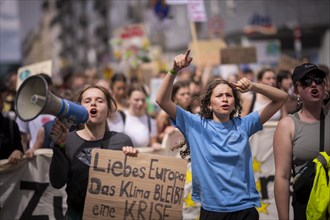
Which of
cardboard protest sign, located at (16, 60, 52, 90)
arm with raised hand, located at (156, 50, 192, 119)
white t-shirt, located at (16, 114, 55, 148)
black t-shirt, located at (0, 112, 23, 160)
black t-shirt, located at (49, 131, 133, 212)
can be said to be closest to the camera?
arm with raised hand, located at (156, 50, 192, 119)

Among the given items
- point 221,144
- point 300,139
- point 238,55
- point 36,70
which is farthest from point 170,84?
point 238,55

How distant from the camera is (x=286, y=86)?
7195 mm

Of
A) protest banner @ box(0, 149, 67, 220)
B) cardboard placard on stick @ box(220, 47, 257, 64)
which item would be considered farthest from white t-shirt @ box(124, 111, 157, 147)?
cardboard placard on stick @ box(220, 47, 257, 64)

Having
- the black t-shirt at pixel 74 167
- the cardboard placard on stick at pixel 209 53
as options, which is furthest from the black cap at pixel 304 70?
the cardboard placard on stick at pixel 209 53

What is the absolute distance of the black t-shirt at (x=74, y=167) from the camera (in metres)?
3.93

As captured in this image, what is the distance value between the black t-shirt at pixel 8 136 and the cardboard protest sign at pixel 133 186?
65.2 inches

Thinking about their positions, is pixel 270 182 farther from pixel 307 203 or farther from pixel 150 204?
pixel 150 204

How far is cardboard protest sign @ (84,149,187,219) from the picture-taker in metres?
3.85

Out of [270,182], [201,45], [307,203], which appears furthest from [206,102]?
[201,45]

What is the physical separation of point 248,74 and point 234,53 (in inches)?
17.7

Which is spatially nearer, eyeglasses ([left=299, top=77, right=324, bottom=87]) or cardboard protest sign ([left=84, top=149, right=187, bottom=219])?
cardboard protest sign ([left=84, top=149, right=187, bottom=219])

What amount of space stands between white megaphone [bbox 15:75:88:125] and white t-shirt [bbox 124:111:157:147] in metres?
3.07

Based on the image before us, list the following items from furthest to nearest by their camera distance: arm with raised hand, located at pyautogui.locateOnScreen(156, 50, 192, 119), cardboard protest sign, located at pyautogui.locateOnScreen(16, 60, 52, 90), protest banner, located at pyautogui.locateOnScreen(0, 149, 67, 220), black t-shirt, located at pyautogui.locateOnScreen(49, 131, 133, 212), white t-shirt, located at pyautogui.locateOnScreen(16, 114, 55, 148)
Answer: cardboard protest sign, located at pyautogui.locateOnScreen(16, 60, 52, 90) → white t-shirt, located at pyautogui.locateOnScreen(16, 114, 55, 148) → protest banner, located at pyautogui.locateOnScreen(0, 149, 67, 220) → black t-shirt, located at pyautogui.locateOnScreen(49, 131, 133, 212) → arm with raised hand, located at pyautogui.locateOnScreen(156, 50, 192, 119)

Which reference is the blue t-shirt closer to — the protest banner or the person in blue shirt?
the person in blue shirt
